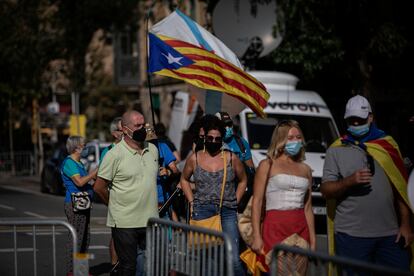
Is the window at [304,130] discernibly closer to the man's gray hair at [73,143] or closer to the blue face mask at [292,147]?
the man's gray hair at [73,143]

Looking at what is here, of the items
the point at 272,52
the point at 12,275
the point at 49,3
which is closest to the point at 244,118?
the point at 272,52

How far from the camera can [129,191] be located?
795 cm

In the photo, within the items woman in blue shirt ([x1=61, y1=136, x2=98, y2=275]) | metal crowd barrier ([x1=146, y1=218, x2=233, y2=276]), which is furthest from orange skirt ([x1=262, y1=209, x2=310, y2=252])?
woman in blue shirt ([x1=61, y1=136, x2=98, y2=275])

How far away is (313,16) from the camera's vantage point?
2111 cm

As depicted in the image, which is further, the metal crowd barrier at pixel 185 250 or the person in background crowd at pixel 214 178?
the person in background crowd at pixel 214 178

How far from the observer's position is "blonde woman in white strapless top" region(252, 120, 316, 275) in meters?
7.04

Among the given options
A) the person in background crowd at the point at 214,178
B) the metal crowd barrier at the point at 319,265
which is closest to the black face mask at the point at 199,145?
the person in background crowd at the point at 214,178

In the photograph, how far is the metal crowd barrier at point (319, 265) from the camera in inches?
191

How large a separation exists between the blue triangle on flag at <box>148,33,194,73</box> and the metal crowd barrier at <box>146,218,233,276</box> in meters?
3.63

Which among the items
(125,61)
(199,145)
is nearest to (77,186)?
(199,145)

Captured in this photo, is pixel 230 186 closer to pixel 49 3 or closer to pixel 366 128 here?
pixel 366 128

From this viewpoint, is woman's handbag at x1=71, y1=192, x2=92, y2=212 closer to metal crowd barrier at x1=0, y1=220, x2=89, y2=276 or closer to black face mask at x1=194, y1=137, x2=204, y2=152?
black face mask at x1=194, y1=137, x2=204, y2=152

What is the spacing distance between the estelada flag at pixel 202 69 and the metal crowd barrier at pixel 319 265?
4672 mm

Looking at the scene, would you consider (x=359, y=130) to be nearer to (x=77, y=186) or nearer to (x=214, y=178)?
(x=214, y=178)
